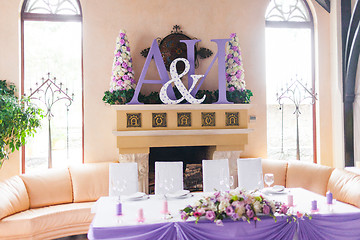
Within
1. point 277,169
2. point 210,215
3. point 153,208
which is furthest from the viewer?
point 277,169

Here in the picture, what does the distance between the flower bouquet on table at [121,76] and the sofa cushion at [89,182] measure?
3.45 feet

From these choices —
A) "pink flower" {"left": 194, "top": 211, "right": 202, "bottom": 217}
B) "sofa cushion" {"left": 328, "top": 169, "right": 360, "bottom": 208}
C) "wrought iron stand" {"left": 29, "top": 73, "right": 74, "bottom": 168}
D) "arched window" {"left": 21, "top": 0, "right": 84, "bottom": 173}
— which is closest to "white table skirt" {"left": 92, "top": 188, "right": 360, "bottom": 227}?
"pink flower" {"left": 194, "top": 211, "right": 202, "bottom": 217}

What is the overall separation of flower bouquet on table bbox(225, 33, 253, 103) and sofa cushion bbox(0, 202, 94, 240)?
2701 mm

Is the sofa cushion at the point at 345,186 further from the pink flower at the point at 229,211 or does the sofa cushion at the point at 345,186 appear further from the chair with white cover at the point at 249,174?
the pink flower at the point at 229,211

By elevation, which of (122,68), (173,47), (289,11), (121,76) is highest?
(289,11)

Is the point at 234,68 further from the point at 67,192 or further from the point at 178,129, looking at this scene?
the point at 67,192

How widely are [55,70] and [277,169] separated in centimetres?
386

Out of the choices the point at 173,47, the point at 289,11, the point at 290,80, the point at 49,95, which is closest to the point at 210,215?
the point at 173,47

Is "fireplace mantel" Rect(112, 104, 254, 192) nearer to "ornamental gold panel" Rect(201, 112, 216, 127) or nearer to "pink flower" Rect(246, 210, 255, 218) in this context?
"ornamental gold panel" Rect(201, 112, 216, 127)

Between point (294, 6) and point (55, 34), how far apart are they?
164 inches

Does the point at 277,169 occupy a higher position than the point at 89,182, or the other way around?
the point at 277,169

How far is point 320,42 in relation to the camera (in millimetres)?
5691

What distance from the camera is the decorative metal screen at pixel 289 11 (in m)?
5.82

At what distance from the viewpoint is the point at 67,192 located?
15.4ft
